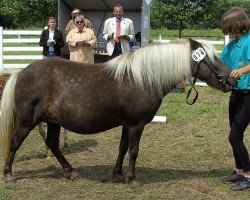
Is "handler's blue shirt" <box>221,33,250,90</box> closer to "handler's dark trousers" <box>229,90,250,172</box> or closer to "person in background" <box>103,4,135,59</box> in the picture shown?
"handler's dark trousers" <box>229,90,250,172</box>

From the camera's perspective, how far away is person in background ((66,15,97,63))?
745 cm

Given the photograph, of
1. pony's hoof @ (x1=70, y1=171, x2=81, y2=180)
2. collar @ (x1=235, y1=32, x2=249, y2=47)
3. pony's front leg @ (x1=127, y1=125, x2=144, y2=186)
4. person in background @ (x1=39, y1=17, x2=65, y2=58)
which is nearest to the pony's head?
collar @ (x1=235, y1=32, x2=249, y2=47)

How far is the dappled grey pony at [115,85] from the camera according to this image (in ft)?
15.6

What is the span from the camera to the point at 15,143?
5.01 metres

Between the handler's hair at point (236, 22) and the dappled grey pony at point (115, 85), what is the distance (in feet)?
1.17

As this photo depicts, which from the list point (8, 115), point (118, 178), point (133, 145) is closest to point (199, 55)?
point (133, 145)

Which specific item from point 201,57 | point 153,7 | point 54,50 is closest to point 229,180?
point 201,57

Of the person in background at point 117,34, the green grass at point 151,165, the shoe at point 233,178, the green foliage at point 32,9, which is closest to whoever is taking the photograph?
the green grass at point 151,165

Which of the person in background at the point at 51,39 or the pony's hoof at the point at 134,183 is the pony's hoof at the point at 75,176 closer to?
the pony's hoof at the point at 134,183

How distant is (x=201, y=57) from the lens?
187 inches

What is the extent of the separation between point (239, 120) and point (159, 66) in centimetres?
110

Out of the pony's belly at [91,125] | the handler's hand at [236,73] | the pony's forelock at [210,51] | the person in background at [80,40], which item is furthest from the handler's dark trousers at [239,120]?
the person in background at [80,40]

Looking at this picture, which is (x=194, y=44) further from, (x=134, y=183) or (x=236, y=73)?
(x=134, y=183)

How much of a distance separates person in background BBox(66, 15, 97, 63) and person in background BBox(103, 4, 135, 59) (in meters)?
1.13
